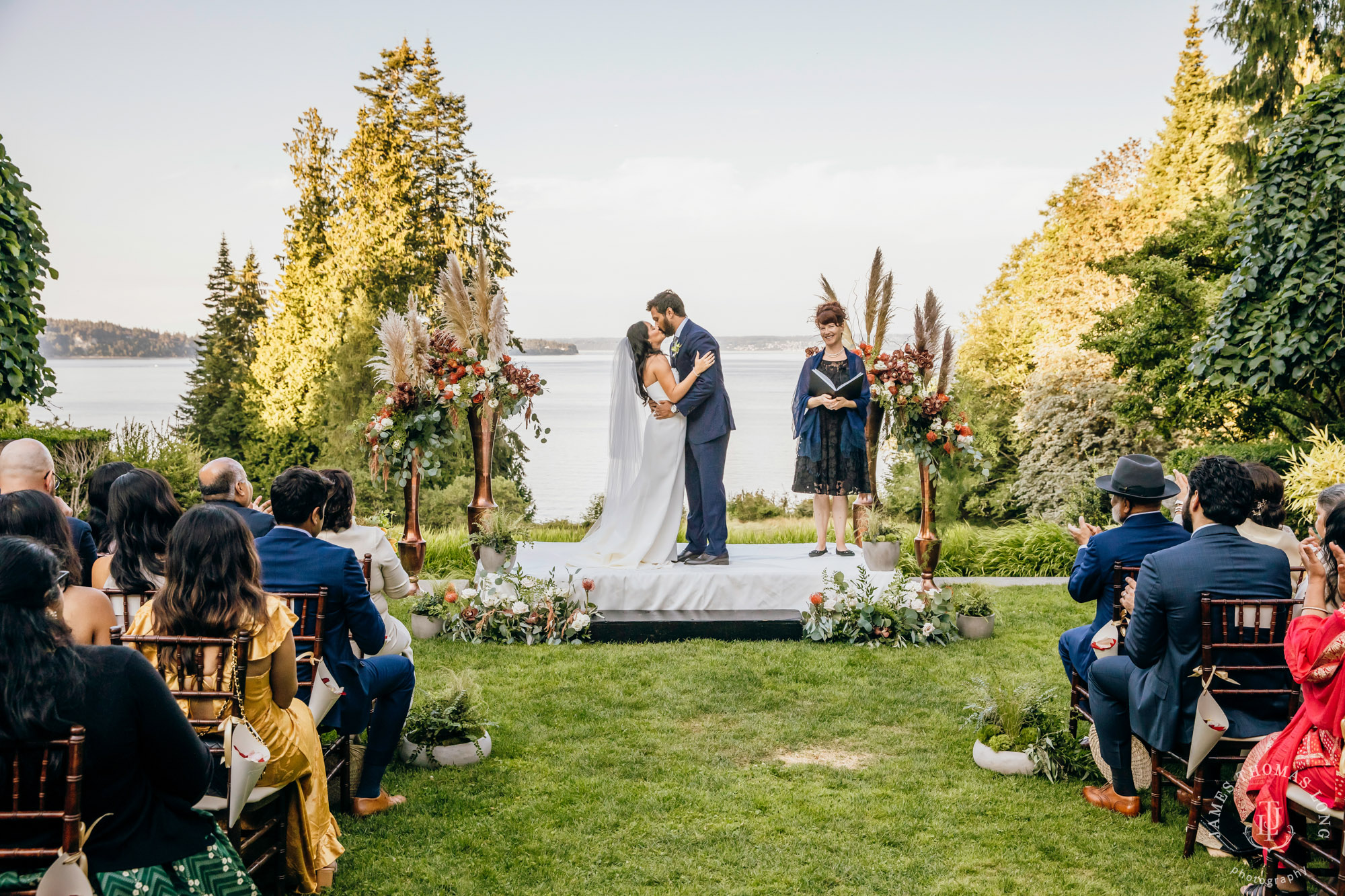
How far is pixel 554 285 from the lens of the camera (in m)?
25.1

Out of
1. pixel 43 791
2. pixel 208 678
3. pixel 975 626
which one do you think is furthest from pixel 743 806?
pixel 975 626

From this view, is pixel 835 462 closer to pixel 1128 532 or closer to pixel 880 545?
pixel 880 545

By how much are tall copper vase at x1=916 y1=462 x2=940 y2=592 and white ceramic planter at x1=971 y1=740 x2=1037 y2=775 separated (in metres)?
2.73

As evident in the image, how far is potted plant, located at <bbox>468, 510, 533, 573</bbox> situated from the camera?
777 cm

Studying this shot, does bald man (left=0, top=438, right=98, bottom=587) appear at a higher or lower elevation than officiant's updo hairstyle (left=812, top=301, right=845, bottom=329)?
lower

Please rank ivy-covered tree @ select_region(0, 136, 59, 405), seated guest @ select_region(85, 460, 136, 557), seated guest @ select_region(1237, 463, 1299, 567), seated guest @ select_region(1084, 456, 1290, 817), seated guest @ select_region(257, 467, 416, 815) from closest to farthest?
seated guest @ select_region(1084, 456, 1290, 817) < seated guest @ select_region(257, 467, 416, 815) < seated guest @ select_region(1237, 463, 1299, 567) < seated guest @ select_region(85, 460, 136, 557) < ivy-covered tree @ select_region(0, 136, 59, 405)

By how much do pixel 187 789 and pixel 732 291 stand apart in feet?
66.9

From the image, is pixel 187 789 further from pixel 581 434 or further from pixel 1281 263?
pixel 581 434

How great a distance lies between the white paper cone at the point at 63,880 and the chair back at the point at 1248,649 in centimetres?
345

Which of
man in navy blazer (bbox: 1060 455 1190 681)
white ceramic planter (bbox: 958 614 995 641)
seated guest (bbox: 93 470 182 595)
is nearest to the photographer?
seated guest (bbox: 93 470 182 595)

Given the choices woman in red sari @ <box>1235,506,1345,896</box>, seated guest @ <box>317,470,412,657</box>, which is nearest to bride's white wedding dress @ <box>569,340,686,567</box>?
seated guest @ <box>317,470,412,657</box>

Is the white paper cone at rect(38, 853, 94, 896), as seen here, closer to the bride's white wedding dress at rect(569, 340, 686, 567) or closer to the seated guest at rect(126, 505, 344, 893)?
the seated guest at rect(126, 505, 344, 893)

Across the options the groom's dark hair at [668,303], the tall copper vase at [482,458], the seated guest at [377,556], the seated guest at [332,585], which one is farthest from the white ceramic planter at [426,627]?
the seated guest at [332,585]

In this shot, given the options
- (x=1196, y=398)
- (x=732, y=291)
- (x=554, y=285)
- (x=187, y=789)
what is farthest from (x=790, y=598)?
(x=554, y=285)
